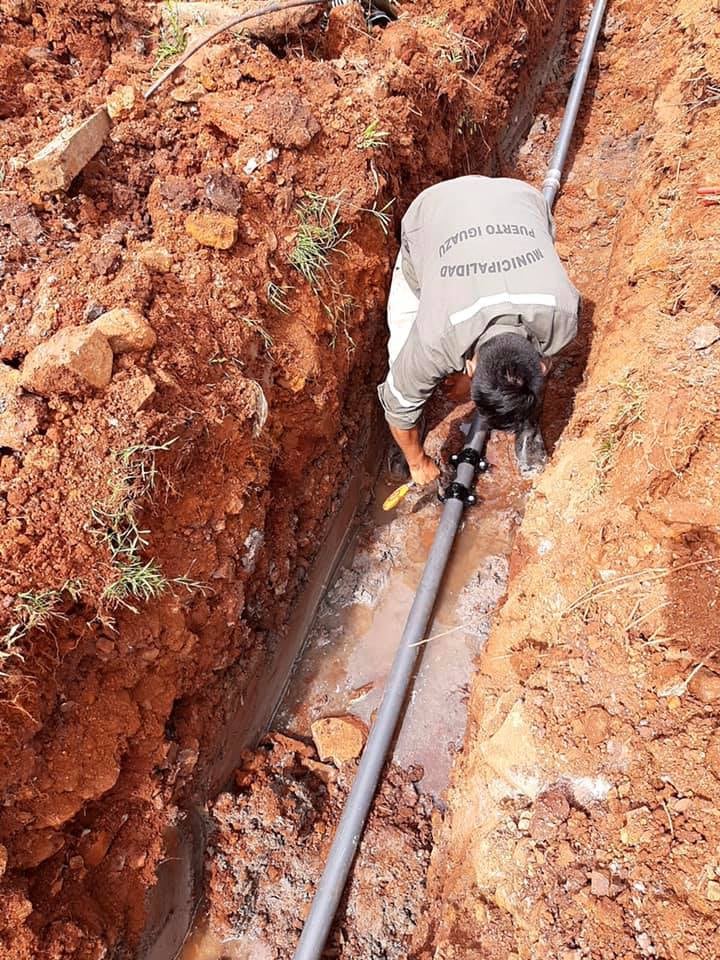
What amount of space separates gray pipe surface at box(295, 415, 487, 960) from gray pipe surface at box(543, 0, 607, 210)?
2524 mm

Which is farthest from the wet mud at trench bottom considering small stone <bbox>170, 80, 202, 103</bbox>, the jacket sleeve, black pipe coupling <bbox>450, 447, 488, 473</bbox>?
small stone <bbox>170, 80, 202, 103</bbox>

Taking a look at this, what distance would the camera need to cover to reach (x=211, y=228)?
110 inches

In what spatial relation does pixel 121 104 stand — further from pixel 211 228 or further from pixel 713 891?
pixel 713 891

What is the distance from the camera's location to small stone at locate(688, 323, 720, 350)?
2672 mm

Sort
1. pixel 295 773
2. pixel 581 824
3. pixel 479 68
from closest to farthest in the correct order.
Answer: pixel 581 824 → pixel 295 773 → pixel 479 68

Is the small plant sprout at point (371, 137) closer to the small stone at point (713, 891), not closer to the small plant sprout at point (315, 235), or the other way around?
the small plant sprout at point (315, 235)

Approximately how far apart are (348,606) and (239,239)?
7.29 feet

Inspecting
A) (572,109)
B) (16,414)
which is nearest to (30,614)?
(16,414)

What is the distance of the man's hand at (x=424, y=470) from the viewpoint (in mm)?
3684

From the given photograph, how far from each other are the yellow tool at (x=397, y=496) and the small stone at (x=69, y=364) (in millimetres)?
2022

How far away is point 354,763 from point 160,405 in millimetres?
2112

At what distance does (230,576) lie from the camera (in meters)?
2.79

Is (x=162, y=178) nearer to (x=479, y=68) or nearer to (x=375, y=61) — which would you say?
(x=375, y=61)

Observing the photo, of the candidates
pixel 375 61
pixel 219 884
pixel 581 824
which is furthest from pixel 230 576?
pixel 375 61
